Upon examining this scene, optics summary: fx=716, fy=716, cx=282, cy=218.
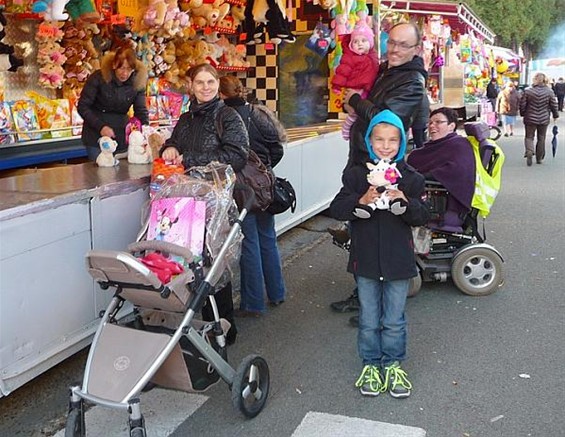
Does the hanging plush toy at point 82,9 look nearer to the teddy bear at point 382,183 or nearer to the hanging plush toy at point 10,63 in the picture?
the hanging plush toy at point 10,63

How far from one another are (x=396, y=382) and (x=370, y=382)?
0.45 feet

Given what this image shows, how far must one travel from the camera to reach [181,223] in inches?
140

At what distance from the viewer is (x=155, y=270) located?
3225mm

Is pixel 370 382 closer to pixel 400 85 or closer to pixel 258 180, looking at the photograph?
pixel 258 180

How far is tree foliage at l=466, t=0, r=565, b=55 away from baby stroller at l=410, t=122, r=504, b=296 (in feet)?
93.8

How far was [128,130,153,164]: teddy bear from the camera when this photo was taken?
5.13 metres

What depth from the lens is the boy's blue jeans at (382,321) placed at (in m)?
3.83

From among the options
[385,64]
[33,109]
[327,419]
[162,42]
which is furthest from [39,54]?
[327,419]

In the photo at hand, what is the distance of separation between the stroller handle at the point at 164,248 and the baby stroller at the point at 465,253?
252cm

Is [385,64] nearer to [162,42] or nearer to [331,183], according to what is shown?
[331,183]

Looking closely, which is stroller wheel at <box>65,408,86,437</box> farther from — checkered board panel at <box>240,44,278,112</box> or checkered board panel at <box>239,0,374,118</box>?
checkered board panel at <box>240,44,278,112</box>

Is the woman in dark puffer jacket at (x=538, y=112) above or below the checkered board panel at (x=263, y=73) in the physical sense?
below

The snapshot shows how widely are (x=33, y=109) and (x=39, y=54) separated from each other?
591 millimetres

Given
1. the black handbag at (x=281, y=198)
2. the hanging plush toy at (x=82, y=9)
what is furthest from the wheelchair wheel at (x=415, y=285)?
the hanging plush toy at (x=82, y=9)
